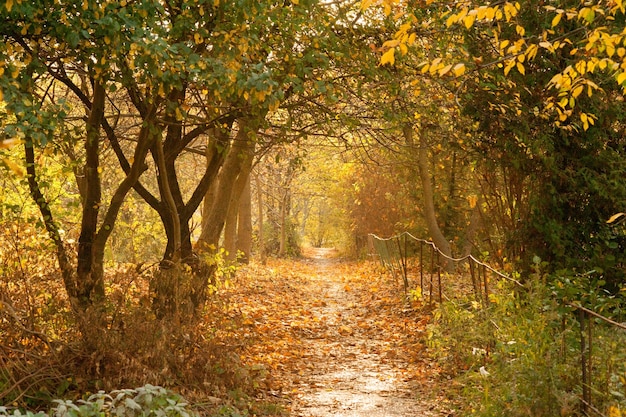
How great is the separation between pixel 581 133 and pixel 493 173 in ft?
5.58

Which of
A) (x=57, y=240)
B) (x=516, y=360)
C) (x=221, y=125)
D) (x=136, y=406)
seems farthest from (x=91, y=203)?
(x=516, y=360)

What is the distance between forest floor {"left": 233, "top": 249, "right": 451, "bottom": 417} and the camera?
7.66 metres

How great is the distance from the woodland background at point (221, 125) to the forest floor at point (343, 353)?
1022 mm

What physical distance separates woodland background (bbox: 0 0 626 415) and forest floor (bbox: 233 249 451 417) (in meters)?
1.02

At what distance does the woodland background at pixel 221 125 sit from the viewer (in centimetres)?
612

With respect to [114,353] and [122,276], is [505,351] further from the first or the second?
[122,276]

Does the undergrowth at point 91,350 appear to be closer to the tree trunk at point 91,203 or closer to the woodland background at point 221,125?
the woodland background at point 221,125

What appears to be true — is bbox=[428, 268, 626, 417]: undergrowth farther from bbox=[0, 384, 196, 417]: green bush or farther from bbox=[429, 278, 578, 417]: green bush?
bbox=[0, 384, 196, 417]: green bush

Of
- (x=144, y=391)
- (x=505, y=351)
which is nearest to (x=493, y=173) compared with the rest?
(x=505, y=351)

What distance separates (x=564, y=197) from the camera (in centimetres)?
945

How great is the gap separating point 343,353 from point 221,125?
3813mm

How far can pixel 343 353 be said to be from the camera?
1041 centimetres

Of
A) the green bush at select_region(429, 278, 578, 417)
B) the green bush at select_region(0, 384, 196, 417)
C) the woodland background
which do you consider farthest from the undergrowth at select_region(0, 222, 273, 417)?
the green bush at select_region(429, 278, 578, 417)

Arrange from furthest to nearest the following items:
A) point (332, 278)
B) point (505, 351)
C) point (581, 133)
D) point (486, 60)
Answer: point (332, 278), point (486, 60), point (581, 133), point (505, 351)
